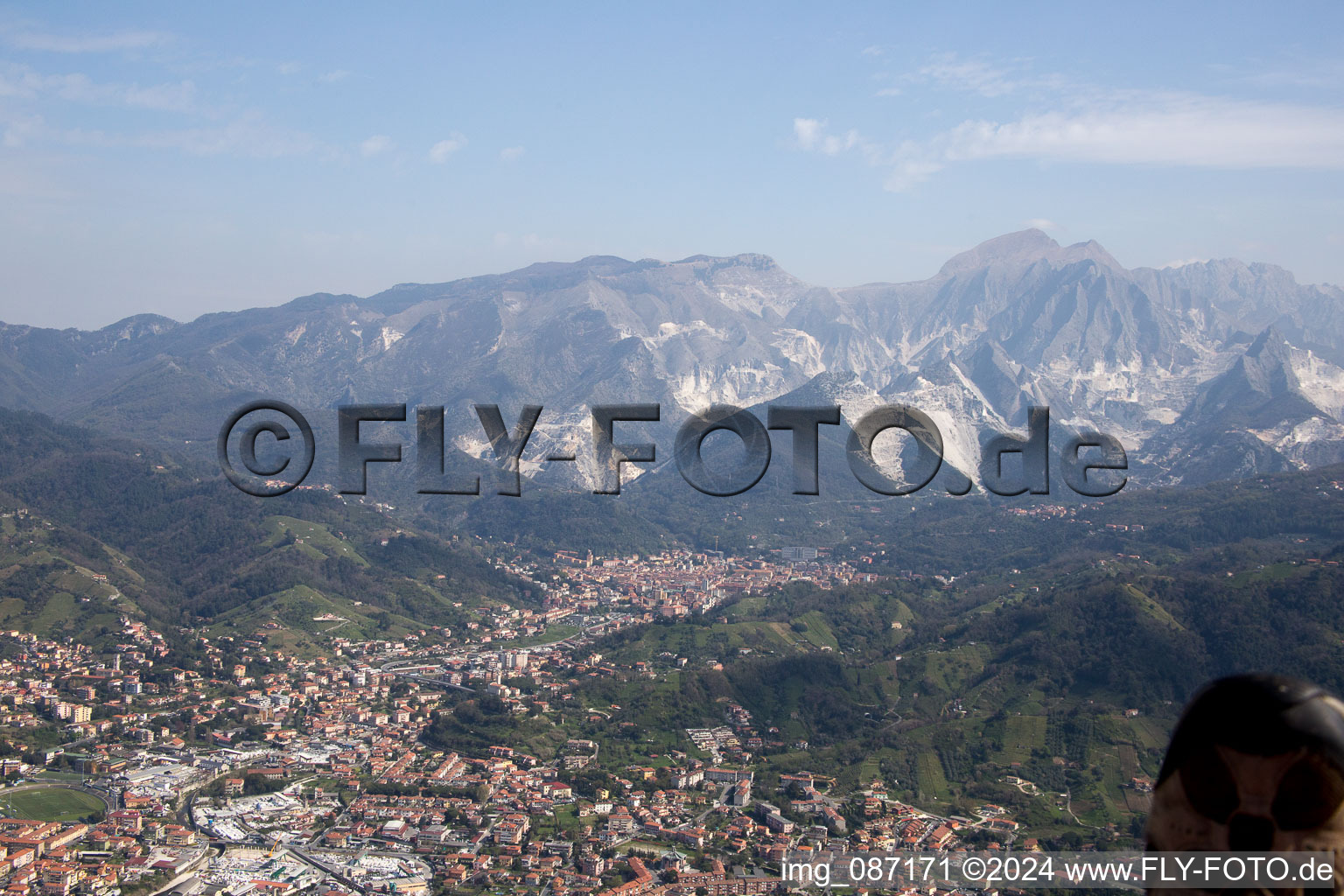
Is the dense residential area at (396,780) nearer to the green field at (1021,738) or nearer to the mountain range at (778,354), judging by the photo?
the green field at (1021,738)

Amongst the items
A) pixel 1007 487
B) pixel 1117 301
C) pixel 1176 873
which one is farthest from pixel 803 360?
pixel 1176 873

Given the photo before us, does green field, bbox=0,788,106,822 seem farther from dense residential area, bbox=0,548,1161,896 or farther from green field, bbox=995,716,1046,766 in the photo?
green field, bbox=995,716,1046,766

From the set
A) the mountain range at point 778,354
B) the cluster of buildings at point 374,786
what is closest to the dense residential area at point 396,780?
the cluster of buildings at point 374,786

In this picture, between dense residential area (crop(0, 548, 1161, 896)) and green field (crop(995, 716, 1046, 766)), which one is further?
green field (crop(995, 716, 1046, 766))

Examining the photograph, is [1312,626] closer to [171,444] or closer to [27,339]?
[171,444]

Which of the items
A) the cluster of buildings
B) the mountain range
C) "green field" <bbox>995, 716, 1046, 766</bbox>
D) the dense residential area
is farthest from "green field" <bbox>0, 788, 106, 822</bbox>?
the mountain range

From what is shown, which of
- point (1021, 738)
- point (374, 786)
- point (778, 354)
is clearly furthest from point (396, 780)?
point (778, 354)
